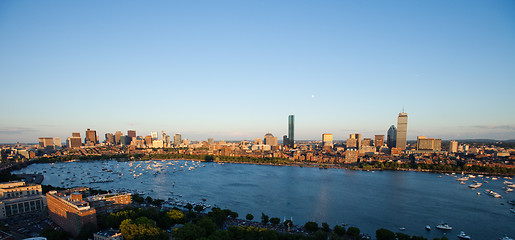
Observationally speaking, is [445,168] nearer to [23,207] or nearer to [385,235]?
[385,235]

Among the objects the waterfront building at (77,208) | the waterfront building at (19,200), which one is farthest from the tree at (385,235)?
the waterfront building at (19,200)

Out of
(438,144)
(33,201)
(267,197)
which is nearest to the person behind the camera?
(33,201)

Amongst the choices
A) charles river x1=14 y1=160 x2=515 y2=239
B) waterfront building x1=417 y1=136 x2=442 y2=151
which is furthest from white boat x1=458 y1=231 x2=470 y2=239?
waterfront building x1=417 y1=136 x2=442 y2=151

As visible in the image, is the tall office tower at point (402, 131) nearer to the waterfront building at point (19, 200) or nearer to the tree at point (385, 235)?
the tree at point (385, 235)

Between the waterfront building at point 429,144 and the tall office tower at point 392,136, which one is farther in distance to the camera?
the tall office tower at point 392,136

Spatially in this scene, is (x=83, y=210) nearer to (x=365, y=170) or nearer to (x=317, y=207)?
(x=317, y=207)

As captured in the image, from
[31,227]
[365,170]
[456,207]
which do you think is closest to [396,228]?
[456,207]

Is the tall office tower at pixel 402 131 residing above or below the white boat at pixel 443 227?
above
